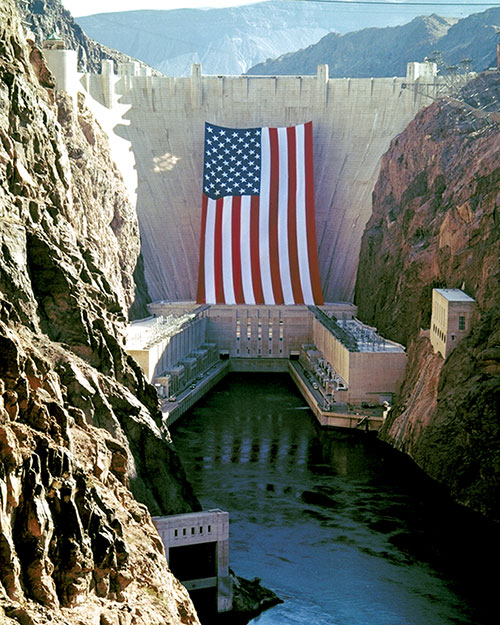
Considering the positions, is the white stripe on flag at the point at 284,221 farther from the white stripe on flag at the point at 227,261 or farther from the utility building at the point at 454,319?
the utility building at the point at 454,319

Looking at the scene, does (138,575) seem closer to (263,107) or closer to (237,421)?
(237,421)

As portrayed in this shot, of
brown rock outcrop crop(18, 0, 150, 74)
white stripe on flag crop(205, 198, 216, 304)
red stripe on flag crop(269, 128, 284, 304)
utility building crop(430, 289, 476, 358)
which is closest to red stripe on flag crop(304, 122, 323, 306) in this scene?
red stripe on flag crop(269, 128, 284, 304)

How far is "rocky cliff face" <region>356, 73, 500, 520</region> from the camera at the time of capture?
55094 mm

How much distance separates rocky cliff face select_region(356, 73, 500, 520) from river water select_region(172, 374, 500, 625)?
169cm

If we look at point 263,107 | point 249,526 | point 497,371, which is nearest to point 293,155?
point 263,107

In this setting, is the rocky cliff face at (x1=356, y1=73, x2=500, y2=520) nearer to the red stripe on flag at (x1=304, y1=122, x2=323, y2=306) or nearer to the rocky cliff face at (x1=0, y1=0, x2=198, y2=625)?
the red stripe on flag at (x1=304, y1=122, x2=323, y2=306)

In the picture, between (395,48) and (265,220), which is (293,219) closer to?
(265,220)

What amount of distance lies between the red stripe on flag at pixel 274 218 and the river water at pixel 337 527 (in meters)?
16.7

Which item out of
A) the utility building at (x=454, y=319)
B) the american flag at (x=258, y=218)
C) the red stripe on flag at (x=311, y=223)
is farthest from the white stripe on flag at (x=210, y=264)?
the utility building at (x=454, y=319)

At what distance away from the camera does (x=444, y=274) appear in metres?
68.9

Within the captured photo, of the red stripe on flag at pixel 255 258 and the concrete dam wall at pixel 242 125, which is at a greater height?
the concrete dam wall at pixel 242 125

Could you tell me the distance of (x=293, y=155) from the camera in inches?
3433

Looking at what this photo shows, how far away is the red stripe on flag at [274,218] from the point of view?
276ft

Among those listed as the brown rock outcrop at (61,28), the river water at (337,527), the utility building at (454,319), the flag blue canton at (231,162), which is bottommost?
the river water at (337,527)
